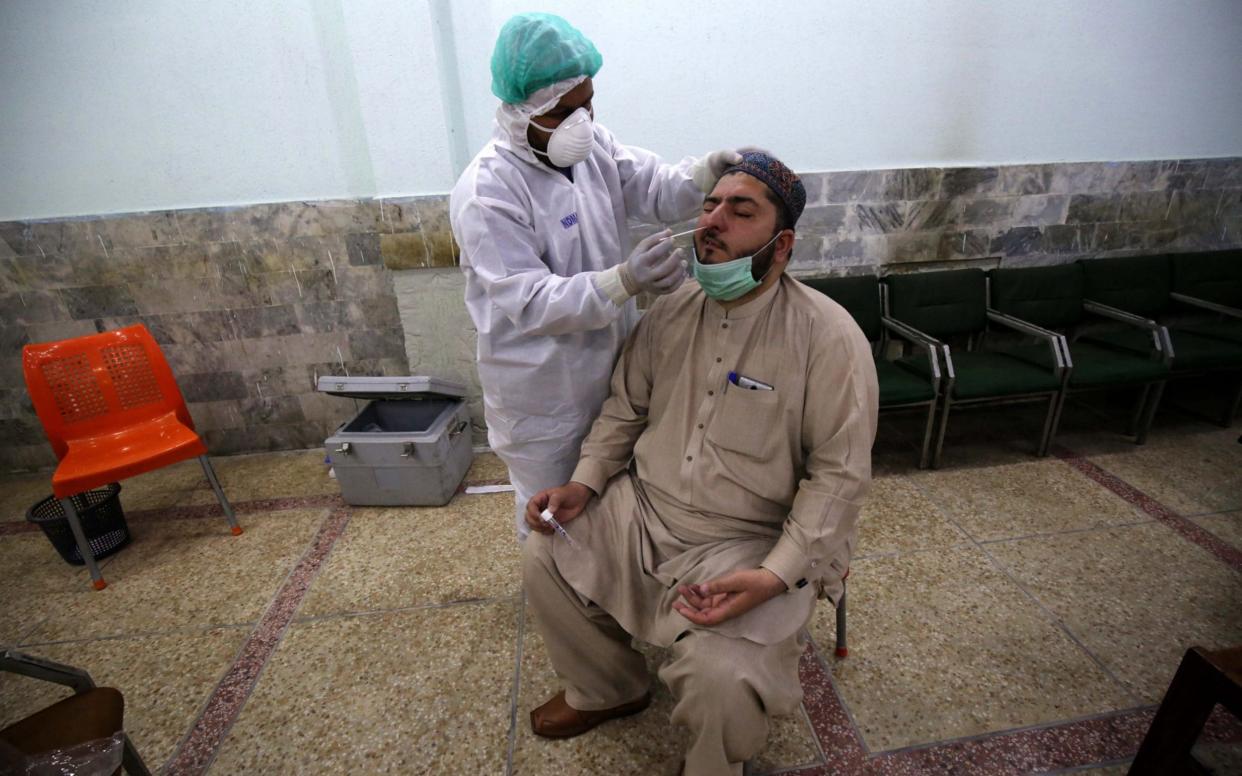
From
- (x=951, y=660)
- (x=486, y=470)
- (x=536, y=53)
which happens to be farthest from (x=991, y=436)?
(x=536, y=53)

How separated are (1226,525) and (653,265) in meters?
2.69

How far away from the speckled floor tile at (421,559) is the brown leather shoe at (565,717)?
0.56m

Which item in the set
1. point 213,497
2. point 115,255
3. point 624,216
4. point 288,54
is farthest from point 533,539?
point 115,255

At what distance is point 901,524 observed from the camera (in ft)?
7.48

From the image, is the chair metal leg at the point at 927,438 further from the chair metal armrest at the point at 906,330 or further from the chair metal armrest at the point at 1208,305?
the chair metal armrest at the point at 1208,305

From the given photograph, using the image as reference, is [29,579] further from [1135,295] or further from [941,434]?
[1135,295]

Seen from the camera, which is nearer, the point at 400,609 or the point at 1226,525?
the point at 400,609

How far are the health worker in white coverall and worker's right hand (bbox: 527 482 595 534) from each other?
0.65 ft

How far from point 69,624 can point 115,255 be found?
1798mm

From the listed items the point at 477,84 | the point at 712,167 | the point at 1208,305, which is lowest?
the point at 1208,305

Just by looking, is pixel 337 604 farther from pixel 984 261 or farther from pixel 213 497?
pixel 984 261

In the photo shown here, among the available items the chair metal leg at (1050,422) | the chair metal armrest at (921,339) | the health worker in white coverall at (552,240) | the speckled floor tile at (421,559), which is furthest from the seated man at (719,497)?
the chair metal leg at (1050,422)

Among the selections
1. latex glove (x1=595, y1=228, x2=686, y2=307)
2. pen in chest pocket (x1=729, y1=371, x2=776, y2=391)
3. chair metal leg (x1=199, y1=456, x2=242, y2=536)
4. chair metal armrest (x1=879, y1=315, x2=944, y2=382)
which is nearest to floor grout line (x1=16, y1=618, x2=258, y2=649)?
chair metal leg (x1=199, y1=456, x2=242, y2=536)

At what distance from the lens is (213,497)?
2.76 meters
